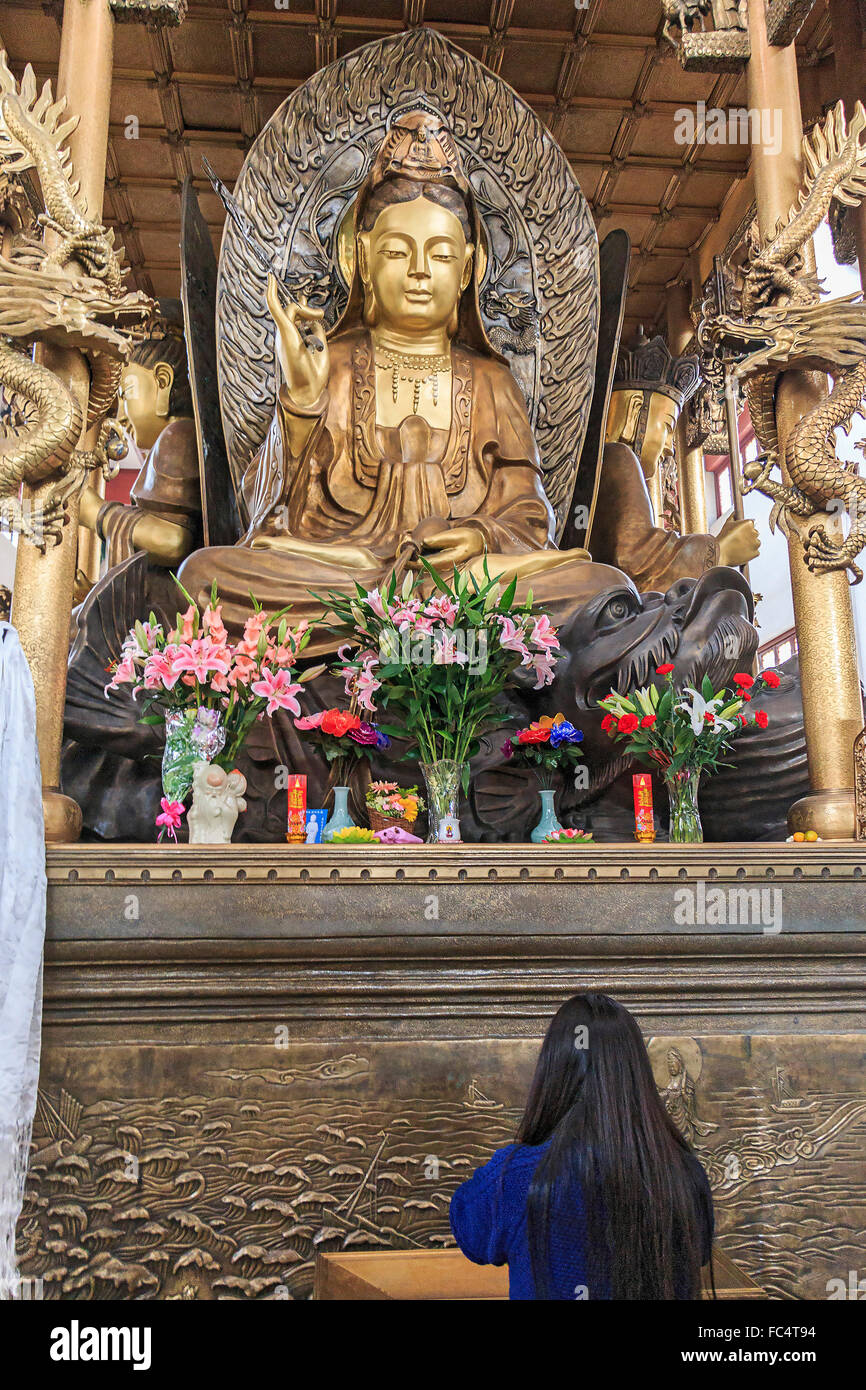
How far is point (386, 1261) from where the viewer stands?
200 cm

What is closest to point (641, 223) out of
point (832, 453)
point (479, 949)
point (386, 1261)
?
point (832, 453)

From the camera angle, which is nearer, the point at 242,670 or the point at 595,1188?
the point at 595,1188

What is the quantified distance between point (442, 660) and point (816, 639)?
1101mm

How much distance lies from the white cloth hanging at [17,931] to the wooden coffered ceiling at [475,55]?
392 cm

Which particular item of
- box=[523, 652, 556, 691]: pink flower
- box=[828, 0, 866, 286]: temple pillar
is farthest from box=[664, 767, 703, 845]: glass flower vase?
box=[828, 0, 866, 286]: temple pillar

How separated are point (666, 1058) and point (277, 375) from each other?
354cm

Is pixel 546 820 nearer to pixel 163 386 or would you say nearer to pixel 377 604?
pixel 377 604

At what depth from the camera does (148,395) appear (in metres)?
6.28

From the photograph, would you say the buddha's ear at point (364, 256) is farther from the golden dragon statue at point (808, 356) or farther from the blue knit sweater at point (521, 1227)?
the blue knit sweater at point (521, 1227)

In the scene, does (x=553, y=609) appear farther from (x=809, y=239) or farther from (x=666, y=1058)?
(x=666, y=1058)

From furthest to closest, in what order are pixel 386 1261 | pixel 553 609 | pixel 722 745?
pixel 553 609
pixel 722 745
pixel 386 1261

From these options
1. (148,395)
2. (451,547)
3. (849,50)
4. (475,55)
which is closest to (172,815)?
(451,547)

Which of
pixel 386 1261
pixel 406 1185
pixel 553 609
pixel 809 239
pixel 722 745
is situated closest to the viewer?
pixel 386 1261

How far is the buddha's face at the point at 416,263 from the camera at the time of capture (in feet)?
17.6
